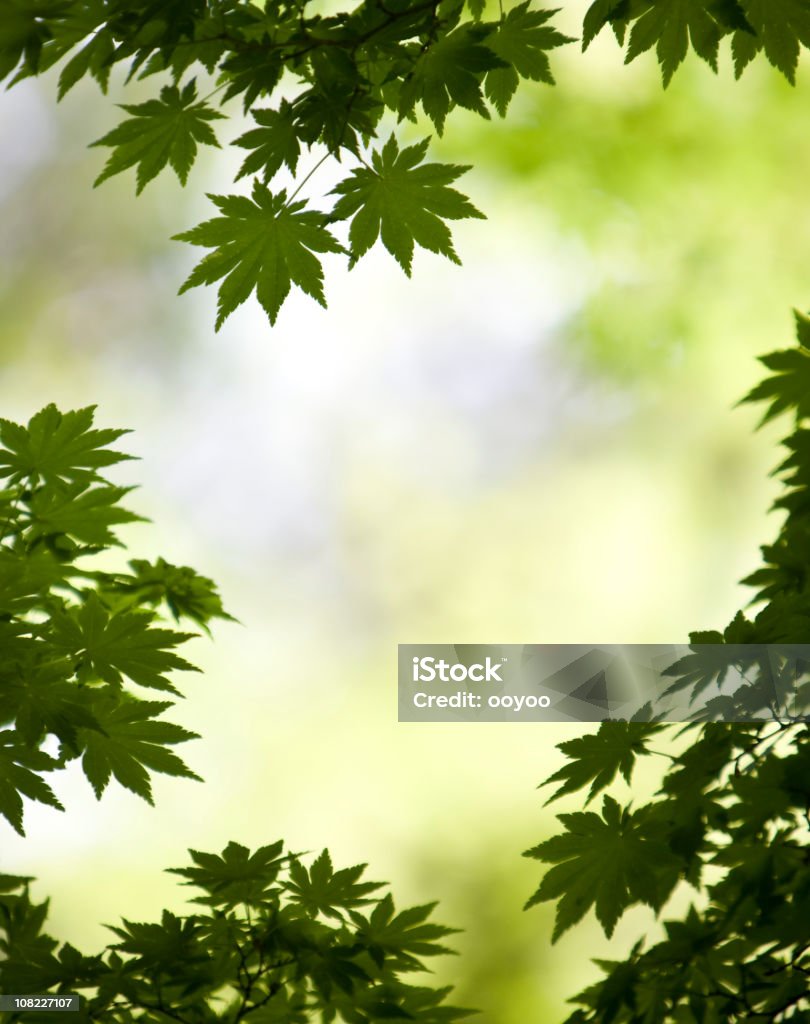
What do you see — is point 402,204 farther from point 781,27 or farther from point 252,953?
point 252,953

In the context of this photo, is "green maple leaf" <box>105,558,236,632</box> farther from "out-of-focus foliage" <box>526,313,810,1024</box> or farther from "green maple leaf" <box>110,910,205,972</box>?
"out-of-focus foliage" <box>526,313,810,1024</box>

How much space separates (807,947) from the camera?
1558 millimetres

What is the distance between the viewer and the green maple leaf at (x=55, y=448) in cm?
222

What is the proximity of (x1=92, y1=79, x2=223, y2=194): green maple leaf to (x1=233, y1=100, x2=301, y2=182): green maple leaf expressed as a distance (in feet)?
0.40

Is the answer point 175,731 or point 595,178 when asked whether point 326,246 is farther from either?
point 595,178

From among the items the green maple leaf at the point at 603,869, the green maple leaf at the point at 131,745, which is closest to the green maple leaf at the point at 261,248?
the green maple leaf at the point at 131,745

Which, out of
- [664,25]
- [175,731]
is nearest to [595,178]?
[664,25]

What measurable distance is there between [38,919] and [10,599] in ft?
2.71

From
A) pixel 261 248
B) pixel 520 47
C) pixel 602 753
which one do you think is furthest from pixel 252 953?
pixel 520 47

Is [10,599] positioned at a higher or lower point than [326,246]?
lower

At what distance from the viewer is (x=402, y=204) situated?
187 cm

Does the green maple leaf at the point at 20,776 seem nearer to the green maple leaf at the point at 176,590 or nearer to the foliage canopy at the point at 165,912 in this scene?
the foliage canopy at the point at 165,912

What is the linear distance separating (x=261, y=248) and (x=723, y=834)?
158cm

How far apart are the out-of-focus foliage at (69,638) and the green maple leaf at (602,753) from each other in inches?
31.9
